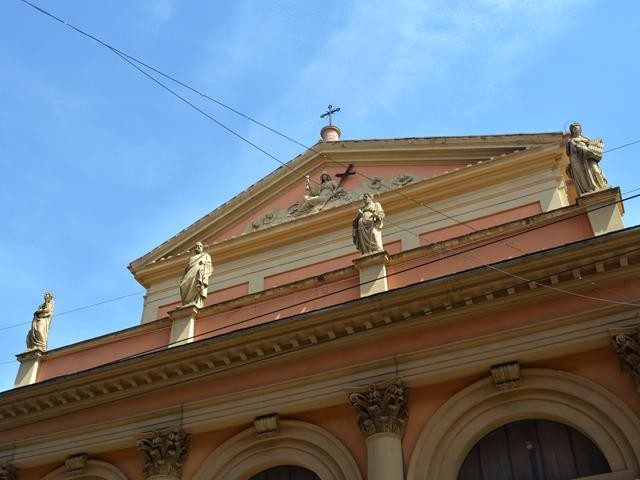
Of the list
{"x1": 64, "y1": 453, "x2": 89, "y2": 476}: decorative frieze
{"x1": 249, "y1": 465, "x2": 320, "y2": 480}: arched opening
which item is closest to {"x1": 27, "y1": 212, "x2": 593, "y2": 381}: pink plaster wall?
{"x1": 64, "y1": 453, "x2": 89, "y2": 476}: decorative frieze

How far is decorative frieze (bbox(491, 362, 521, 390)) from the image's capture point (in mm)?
11102

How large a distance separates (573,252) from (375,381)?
3.56 metres

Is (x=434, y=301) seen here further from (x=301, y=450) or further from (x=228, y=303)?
(x=228, y=303)

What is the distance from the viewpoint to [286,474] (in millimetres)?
12562

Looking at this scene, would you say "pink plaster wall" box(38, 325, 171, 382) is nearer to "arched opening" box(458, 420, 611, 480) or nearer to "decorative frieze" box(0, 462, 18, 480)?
"decorative frieze" box(0, 462, 18, 480)

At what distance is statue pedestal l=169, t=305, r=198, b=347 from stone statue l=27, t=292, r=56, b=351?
3.59 m

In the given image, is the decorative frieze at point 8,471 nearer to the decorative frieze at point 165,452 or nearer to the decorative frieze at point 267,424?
the decorative frieze at point 165,452

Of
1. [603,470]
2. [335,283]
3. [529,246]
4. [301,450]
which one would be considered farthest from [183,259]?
[603,470]

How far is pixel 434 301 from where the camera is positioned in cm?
1197

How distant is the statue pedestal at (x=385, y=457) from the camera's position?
10969 millimetres

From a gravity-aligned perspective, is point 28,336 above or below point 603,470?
above

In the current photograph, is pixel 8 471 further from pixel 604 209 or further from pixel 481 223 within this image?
pixel 604 209

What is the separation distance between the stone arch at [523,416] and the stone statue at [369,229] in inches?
127

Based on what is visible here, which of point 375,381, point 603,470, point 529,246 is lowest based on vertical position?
point 603,470
